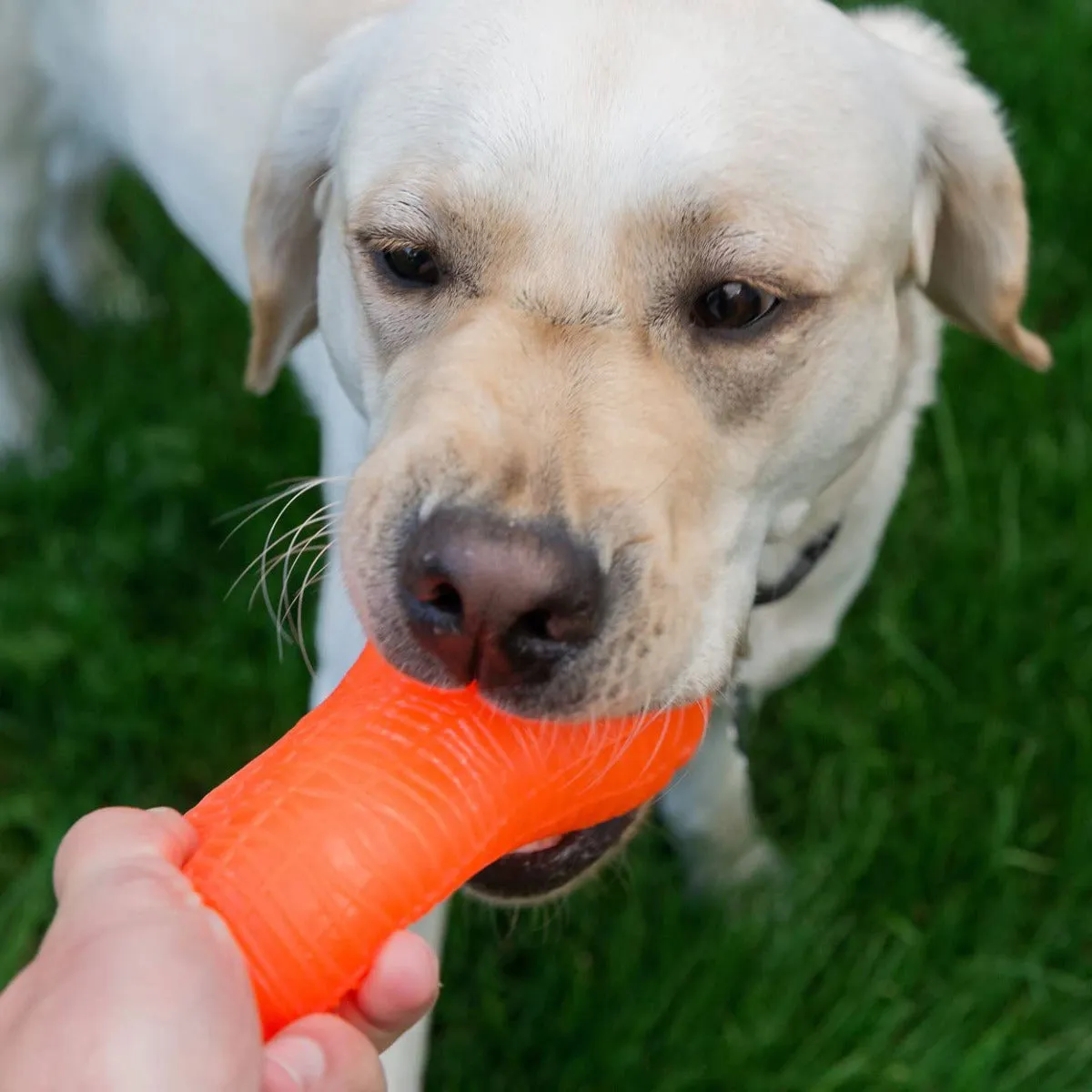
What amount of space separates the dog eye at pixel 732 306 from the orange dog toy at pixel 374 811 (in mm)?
537

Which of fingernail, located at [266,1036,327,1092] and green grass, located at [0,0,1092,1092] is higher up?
fingernail, located at [266,1036,327,1092]

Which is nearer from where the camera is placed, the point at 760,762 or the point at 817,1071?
the point at 817,1071

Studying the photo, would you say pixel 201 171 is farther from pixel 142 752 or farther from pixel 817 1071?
pixel 817 1071

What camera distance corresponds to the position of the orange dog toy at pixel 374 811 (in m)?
1.39

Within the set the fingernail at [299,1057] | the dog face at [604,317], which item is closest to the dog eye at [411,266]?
the dog face at [604,317]


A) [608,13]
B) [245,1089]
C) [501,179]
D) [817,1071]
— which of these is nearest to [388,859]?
[245,1089]

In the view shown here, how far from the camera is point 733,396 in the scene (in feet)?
5.63

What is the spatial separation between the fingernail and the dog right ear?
143 centimetres

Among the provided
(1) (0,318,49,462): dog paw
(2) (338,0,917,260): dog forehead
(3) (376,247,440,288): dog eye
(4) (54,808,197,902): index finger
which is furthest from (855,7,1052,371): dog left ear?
(1) (0,318,49,462): dog paw

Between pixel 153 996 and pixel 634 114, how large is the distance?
116cm

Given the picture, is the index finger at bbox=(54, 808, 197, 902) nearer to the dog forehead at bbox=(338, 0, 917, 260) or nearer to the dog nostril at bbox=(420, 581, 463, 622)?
the dog nostril at bbox=(420, 581, 463, 622)

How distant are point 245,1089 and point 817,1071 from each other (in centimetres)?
159

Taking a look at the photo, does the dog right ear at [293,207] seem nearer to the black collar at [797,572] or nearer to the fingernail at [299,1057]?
the black collar at [797,572]

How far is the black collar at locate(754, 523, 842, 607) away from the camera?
220cm
